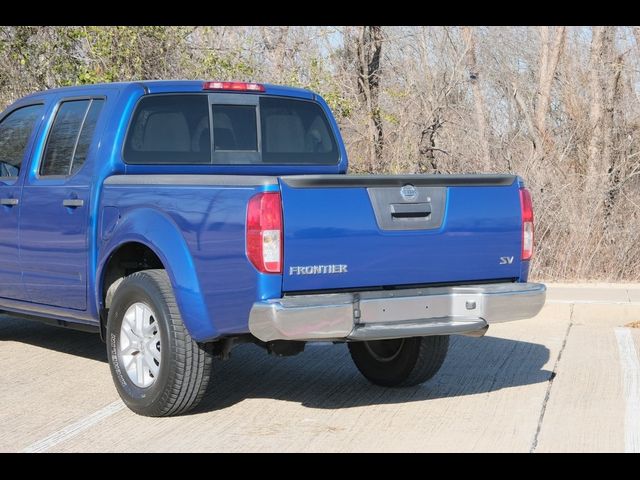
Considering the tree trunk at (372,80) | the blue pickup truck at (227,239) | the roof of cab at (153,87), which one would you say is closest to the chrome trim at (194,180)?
the blue pickup truck at (227,239)

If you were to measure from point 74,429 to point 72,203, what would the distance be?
170cm

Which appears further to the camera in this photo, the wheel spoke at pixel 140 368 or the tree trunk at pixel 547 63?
the tree trunk at pixel 547 63

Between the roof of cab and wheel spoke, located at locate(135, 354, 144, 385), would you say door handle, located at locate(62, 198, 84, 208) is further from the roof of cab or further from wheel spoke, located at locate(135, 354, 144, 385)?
wheel spoke, located at locate(135, 354, 144, 385)

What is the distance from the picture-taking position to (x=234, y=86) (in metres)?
8.16

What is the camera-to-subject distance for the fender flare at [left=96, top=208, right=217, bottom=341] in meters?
6.43

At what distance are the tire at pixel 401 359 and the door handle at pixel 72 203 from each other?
2.14 metres

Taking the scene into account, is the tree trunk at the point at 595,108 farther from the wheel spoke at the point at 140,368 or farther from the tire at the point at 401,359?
the wheel spoke at the point at 140,368

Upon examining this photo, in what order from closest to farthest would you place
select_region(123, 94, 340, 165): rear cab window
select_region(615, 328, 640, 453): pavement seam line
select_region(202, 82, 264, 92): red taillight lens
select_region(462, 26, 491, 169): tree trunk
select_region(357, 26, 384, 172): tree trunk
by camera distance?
select_region(615, 328, 640, 453): pavement seam line
select_region(123, 94, 340, 165): rear cab window
select_region(202, 82, 264, 92): red taillight lens
select_region(357, 26, 384, 172): tree trunk
select_region(462, 26, 491, 169): tree trunk

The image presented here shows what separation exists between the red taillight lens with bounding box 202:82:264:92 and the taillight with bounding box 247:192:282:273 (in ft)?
7.21

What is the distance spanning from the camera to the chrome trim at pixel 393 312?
6.04 meters

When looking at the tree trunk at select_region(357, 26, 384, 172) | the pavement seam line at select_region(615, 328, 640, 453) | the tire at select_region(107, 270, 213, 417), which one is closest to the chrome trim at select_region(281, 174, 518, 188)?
the tire at select_region(107, 270, 213, 417)

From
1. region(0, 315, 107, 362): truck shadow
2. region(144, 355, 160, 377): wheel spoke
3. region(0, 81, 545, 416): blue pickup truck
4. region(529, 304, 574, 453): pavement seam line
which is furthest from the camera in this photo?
region(0, 315, 107, 362): truck shadow

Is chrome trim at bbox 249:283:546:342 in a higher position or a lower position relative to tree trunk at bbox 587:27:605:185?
lower

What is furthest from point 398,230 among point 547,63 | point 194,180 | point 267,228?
point 547,63
